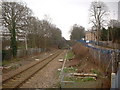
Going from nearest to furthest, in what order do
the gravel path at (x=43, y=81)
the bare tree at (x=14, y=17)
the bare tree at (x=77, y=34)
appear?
the gravel path at (x=43, y=81), the bare tree at (x=14, y=17), the bare tree at (x=77, y=34)

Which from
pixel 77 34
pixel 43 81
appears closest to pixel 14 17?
pixel 43 81

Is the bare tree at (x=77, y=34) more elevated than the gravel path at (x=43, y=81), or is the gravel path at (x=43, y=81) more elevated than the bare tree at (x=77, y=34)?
the bare tree at (x=77, y=34)

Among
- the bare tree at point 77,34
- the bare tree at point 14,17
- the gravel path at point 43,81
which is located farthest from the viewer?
the bare tree at point 77,34

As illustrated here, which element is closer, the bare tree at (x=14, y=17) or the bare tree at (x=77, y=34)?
the bare tree at (x=14, y=17)

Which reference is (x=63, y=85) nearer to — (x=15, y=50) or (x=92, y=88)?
(x=92, y=88)

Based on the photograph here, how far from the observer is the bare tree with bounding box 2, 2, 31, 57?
120 feet

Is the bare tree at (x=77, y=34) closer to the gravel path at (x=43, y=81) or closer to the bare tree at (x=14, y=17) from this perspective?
the bare tree at (x=14, y=17)

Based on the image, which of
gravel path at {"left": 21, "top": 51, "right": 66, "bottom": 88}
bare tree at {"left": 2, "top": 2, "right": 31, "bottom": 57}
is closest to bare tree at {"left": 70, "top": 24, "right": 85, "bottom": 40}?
bare tree at {"left": 2, "top": 2, "right": 31, "bottom": 57}

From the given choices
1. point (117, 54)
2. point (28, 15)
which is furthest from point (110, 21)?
point (117, 54)

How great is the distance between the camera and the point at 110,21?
5522cm

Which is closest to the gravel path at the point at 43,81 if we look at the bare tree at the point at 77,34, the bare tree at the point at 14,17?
the bare tree at the point at 14,17

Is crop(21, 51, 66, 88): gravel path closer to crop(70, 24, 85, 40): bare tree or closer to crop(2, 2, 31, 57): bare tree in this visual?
crop(2, 2, 31, 57): bare tree

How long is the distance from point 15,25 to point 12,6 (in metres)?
3.82

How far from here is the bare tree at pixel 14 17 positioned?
36.6 m
